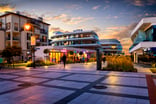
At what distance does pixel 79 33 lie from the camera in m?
71.2

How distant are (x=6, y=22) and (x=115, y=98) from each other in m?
43.2

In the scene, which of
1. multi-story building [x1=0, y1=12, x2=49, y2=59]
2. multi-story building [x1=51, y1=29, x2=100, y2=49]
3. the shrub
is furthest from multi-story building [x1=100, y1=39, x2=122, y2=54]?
the shrub

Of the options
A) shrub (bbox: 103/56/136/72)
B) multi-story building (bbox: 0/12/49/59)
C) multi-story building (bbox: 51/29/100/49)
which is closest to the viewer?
shrub (bbox: 103/56/136/72)

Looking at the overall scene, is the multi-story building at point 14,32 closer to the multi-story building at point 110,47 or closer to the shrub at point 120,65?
the shrub at point 120,65

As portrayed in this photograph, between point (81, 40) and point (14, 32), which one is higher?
point (81, 40)

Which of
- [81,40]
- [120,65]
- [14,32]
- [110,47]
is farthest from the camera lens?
[110,47]

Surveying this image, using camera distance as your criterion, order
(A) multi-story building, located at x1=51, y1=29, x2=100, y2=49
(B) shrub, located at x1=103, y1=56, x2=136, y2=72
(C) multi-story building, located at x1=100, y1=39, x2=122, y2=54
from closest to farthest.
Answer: (B) shrub, located at x1=103, y1=56, x2=136, y2=72
(A) multi-story building, located at x1=51, y1=29, x2=100, y2=49
(C) multi-story building, located at x1=100, y1=39, x2=122, y2=54

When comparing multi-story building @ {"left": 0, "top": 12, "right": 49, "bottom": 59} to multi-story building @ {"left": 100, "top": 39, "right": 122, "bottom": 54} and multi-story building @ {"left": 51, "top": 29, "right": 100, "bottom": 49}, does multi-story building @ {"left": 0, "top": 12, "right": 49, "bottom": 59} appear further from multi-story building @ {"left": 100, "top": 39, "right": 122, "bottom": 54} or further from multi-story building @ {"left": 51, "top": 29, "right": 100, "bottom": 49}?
multi-story building @ {"left": 100, "top": 39, "right": 122, "bottom": 54}

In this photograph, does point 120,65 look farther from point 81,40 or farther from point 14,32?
point 81,40

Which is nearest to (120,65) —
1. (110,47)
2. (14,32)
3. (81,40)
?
(14,32)

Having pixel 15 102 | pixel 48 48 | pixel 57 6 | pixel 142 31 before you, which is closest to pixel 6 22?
pixel 48 48

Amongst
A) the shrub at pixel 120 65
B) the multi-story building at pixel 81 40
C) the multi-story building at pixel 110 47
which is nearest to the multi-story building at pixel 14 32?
the shrub at pixel 120 65

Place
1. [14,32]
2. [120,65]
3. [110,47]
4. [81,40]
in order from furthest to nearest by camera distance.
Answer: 1. [110,47]
2. [81,40]
3. [14,32]
4. [120,65]

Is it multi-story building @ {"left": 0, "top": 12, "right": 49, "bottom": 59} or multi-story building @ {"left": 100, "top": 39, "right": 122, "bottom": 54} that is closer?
multi-story building @ {"left": 0, "top": 12, "right": 49, "bottom": 59}
